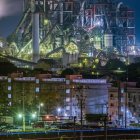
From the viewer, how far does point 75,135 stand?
66.7ft

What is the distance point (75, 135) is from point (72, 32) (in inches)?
1316

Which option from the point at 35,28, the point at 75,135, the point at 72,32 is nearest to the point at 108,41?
the point at 72,32

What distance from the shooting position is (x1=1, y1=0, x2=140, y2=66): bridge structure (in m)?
52.2

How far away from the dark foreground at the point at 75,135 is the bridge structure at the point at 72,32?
28902mm

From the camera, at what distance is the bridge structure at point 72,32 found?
171 feet

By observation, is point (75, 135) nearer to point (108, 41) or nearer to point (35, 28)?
point (35, 28)

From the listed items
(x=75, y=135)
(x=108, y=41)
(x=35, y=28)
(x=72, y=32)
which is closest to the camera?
(x=75, y=135)

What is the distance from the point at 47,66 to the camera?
48688 millimetres

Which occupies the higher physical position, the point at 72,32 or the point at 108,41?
the point at 72,32

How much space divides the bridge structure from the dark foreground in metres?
28.9

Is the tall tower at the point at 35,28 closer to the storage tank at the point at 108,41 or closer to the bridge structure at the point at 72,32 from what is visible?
the bridge structure at the point at 72,32

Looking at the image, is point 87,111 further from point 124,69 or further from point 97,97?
point 124,69

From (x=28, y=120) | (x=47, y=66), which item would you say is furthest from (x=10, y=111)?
(x=47, y=66)

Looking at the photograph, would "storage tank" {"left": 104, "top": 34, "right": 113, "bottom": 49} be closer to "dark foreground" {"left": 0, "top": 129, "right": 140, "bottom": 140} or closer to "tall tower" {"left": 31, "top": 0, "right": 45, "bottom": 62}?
"tall tower" {"left": 31, "top": 0, "right": 45, "bottom": 62}
